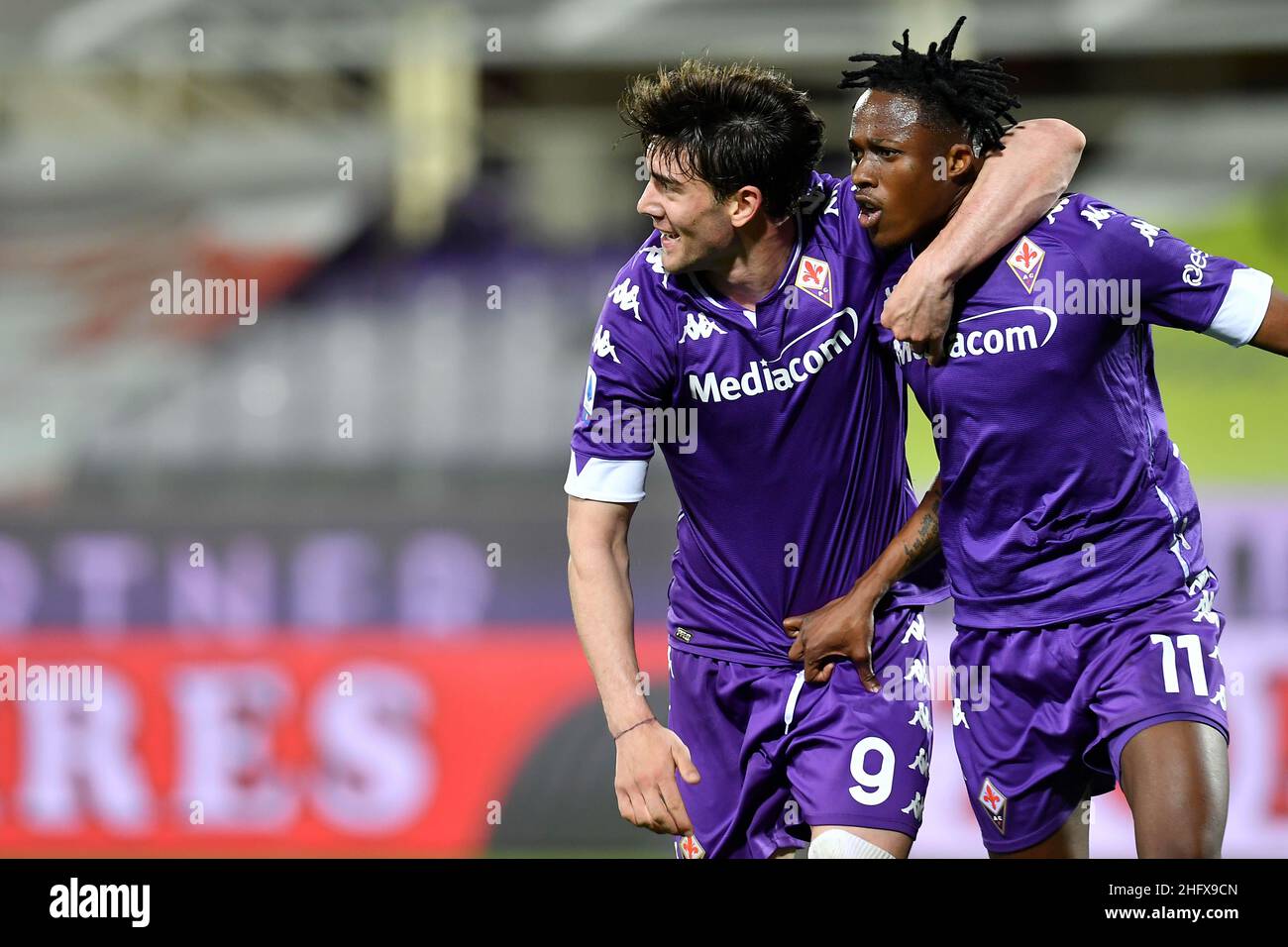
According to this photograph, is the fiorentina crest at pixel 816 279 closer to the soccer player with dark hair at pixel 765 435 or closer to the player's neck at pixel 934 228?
the soccer player with dark hair at pixel 765 435

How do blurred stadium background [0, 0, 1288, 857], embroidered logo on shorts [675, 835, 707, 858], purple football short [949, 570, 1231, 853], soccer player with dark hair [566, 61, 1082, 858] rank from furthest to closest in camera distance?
blurred stadium background [0, 0, 1288, 857], embroidered logo on shorts [675, 835, 707, 858], soccer player with dark hair [566, 61, 1082, 858], purple football short [949, 570, 1231, 853]

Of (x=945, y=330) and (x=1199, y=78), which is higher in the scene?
(x=1199, y=78)

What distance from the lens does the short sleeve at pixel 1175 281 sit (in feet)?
8.84

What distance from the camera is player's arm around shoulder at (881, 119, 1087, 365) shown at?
8.82 feet

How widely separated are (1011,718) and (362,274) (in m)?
5.56

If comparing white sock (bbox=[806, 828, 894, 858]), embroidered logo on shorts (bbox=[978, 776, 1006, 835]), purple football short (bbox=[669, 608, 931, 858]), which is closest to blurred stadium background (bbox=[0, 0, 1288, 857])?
purple football short (bbox=[669, 608, 931, 858])

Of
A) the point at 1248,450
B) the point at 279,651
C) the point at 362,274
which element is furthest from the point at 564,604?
the point at 1248,450

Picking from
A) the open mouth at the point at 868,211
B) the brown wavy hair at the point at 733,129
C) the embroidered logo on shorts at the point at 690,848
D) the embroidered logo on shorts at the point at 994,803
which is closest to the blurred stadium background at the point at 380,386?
the embroidered logo on shorts at the point at 690,848

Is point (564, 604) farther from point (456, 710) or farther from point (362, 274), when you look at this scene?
point (362, 274)

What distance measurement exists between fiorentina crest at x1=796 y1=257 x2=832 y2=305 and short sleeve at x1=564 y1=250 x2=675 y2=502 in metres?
0.28

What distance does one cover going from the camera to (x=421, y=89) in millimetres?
8148

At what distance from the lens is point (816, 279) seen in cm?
293

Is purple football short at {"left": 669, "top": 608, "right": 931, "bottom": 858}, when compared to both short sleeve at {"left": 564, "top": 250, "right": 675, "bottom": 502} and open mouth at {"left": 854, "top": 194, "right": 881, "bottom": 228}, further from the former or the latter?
open mouth at {"left": 854, "top": 194, "right": 881, "bottom": 228}

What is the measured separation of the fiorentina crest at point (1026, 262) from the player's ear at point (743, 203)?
1.63 feet
